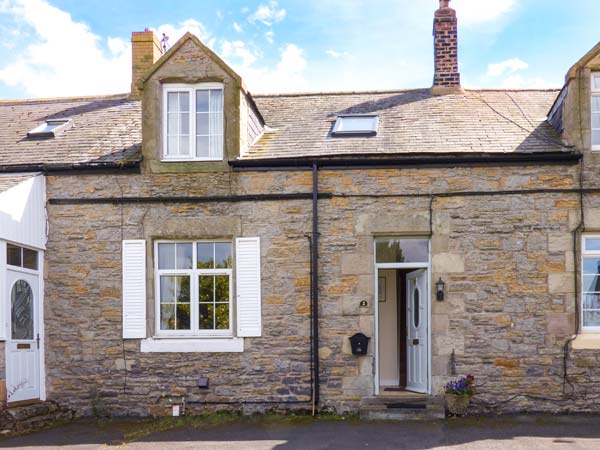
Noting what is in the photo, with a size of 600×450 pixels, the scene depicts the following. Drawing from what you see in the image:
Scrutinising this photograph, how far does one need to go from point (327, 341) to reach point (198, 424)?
223 centimetres

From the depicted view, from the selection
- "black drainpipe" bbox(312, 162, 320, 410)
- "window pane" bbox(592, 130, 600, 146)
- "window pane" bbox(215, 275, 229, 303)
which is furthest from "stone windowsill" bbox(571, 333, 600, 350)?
"window pane" bbox(215, 275, 229, 303)

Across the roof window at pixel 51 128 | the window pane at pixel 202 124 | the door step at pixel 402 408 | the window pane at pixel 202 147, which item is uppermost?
the roof window at pixel 51 128

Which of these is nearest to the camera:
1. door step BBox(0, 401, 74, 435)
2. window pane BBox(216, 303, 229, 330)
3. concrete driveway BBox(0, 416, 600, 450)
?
concrete driveway BBox(0, 416, 600, 450)

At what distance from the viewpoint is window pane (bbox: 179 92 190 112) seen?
1112 centimetres

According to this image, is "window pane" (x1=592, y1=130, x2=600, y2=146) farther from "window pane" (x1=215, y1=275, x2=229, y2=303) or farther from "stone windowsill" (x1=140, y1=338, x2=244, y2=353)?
"stone windowsill" (x1=140, y1=338, x2=244, y2=353)

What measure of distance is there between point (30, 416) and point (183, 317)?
257 cm

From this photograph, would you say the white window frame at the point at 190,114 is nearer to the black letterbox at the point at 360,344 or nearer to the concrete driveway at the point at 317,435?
the black letterbox at the point at 360,344

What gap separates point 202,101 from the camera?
11.1 meters

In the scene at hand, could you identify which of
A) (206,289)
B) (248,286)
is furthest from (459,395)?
(206,289)

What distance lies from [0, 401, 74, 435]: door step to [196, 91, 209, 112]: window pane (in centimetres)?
510

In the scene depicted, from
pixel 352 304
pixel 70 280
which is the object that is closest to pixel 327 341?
pixel 352 304

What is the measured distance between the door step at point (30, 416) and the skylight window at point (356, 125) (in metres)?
6.15

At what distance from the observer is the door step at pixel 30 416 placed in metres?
9.45

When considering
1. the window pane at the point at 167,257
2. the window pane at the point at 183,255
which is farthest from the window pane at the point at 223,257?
the window pane at the point at 167,257
